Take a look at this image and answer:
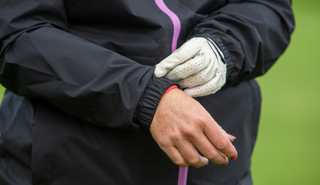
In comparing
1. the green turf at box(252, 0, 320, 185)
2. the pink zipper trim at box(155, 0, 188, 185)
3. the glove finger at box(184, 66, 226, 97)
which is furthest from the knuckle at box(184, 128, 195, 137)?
the green turf at box(252, 0, 320, 185)

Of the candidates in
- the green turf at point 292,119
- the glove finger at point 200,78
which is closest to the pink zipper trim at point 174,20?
the glove finger at point 200,78

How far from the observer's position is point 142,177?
81 cm

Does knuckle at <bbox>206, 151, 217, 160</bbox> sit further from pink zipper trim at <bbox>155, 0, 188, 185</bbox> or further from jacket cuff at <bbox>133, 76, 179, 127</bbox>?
pink zipper trim at <bbox>155, 0, 188, 185</bbox>

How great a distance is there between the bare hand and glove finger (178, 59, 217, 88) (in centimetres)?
7

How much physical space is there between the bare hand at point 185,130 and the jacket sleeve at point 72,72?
1.1 inches

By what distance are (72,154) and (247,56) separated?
56 centimetres

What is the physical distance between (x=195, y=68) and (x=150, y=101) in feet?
0.46

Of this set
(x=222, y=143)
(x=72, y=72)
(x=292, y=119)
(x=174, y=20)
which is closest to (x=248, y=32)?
(x=174, y=20)

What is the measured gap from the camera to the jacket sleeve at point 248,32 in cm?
82

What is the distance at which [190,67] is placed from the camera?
70 centimetres

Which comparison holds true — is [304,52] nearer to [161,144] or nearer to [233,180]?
[233,180]

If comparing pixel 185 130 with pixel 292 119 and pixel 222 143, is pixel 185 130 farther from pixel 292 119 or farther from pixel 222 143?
pixel 292 119

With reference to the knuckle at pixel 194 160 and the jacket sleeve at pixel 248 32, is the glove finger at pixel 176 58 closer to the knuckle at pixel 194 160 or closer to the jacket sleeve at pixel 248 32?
the jacket sleeve at pixel 248 32

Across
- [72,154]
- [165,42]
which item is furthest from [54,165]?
[165,42]
